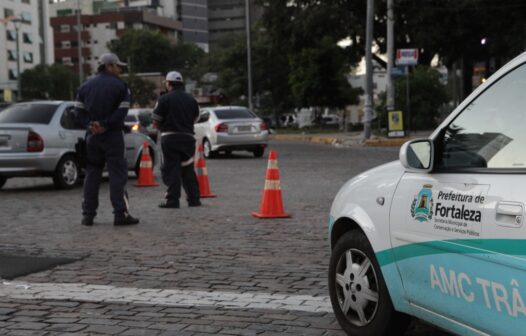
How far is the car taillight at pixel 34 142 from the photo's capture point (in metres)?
13.3

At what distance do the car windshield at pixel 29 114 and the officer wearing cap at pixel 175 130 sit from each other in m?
3.81

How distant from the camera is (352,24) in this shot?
40.5 metres

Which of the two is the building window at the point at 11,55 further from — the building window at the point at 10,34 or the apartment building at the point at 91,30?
the apartment building at the point at 91,30

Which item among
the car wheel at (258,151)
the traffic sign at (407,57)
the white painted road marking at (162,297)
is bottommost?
the white painted road marking at (162,297)

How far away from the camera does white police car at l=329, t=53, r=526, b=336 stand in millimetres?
3129

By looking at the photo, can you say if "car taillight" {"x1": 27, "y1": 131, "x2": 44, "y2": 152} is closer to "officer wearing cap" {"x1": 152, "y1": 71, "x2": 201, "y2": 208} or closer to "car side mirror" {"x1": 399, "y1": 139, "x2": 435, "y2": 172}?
"officer wearing cap" {"x1": 152, "y1": 71, "x2": 201, "y2": 208}

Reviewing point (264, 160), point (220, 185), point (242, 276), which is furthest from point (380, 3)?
point (242, 276)

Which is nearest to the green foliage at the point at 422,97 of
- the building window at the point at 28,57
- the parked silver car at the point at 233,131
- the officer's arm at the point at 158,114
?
the parked silver car at the point at 233,131

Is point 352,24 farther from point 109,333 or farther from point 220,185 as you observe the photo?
point 109,333

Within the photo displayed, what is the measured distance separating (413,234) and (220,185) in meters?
10.8

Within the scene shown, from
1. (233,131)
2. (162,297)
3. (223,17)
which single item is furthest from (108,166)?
(223,17)

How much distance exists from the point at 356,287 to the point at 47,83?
288 feet

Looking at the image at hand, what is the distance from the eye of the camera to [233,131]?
22719mm

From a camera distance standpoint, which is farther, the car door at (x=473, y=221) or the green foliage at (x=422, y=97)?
the green foliage at (x=422, y=97)
